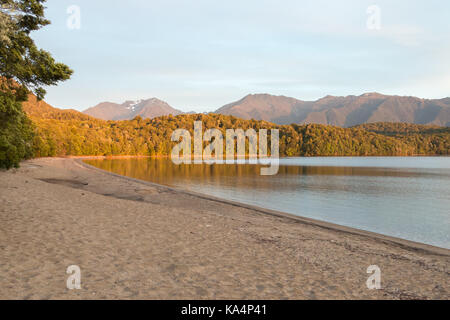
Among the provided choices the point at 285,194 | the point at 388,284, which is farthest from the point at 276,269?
the point at 285,194

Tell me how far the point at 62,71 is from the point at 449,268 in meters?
17.1

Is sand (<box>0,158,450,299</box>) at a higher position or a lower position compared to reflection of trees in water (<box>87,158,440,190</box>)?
higher

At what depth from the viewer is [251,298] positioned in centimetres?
739

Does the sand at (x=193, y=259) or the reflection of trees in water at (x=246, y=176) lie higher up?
the sand at (x=193, y=259)

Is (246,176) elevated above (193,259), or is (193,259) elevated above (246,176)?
(193,259)

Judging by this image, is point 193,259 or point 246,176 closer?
point 193,259

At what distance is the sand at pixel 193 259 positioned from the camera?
301 inches

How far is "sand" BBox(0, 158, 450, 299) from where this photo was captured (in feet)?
25.1

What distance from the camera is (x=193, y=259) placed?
10055 mm

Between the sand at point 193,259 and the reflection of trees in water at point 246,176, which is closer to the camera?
the sand at point 193,259
